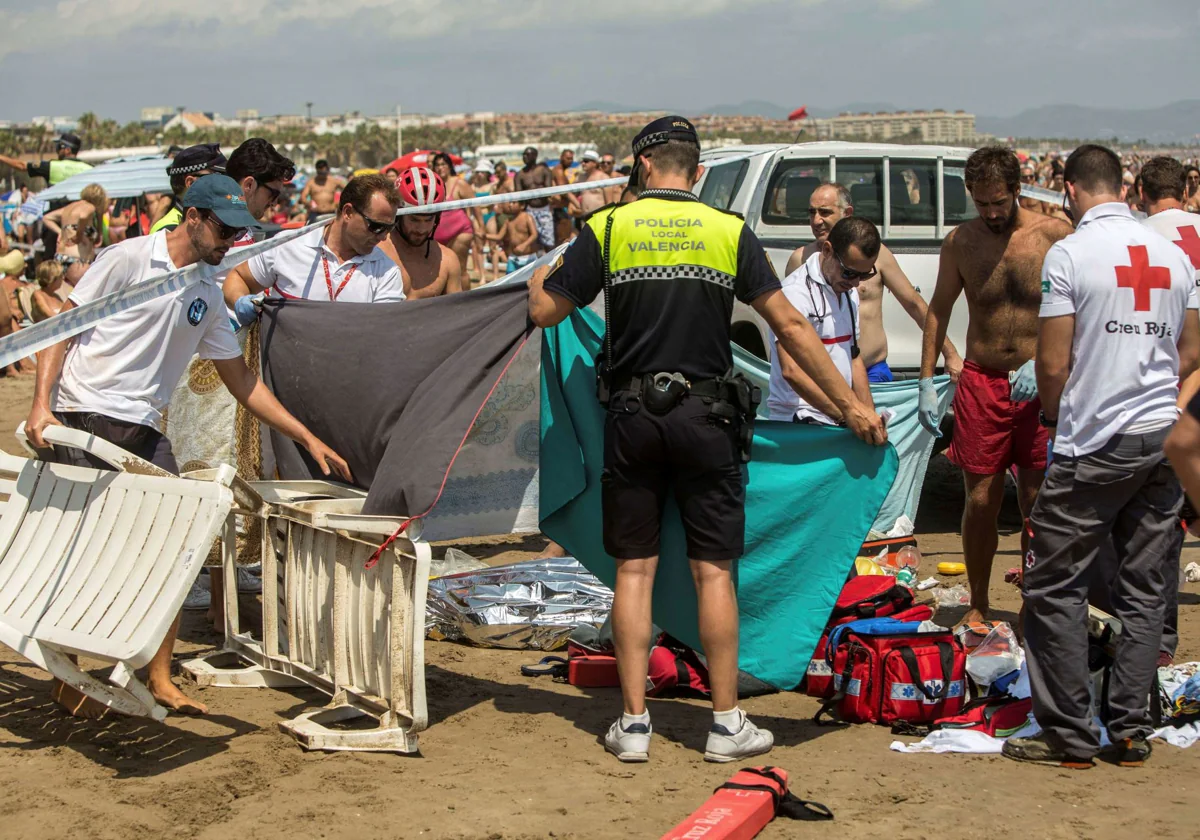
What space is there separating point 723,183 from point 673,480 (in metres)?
6.35

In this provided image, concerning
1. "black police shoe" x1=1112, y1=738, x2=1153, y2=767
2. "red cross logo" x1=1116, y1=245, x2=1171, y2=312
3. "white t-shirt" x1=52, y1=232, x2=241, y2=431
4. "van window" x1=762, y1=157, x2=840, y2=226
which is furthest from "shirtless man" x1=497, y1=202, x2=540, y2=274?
"black police shoe" x1=1112, y1=738, x2=1153, y2=767

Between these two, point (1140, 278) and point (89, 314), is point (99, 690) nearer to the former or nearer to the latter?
point (89, 314)

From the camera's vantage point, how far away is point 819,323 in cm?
643

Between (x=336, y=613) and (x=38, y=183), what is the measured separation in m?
28.8

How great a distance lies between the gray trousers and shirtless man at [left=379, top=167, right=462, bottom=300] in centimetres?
391

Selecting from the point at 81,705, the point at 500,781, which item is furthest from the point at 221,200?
the point at 500,781

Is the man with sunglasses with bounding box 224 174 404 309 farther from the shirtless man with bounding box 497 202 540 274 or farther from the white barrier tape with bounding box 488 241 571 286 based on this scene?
the shirtless man with bounding box 497 202 540 274

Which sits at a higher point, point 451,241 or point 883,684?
point 451,241

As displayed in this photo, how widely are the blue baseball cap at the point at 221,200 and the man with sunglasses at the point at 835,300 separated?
2581mm

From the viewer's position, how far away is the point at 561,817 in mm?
4168

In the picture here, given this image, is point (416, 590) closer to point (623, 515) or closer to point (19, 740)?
point (623, 515)

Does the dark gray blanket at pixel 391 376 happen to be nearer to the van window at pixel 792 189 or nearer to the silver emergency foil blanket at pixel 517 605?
the silver emergency foil blanket at pixel 517 605

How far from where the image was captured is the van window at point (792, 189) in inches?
398

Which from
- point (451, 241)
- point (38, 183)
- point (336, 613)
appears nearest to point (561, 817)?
point (336, 613)
